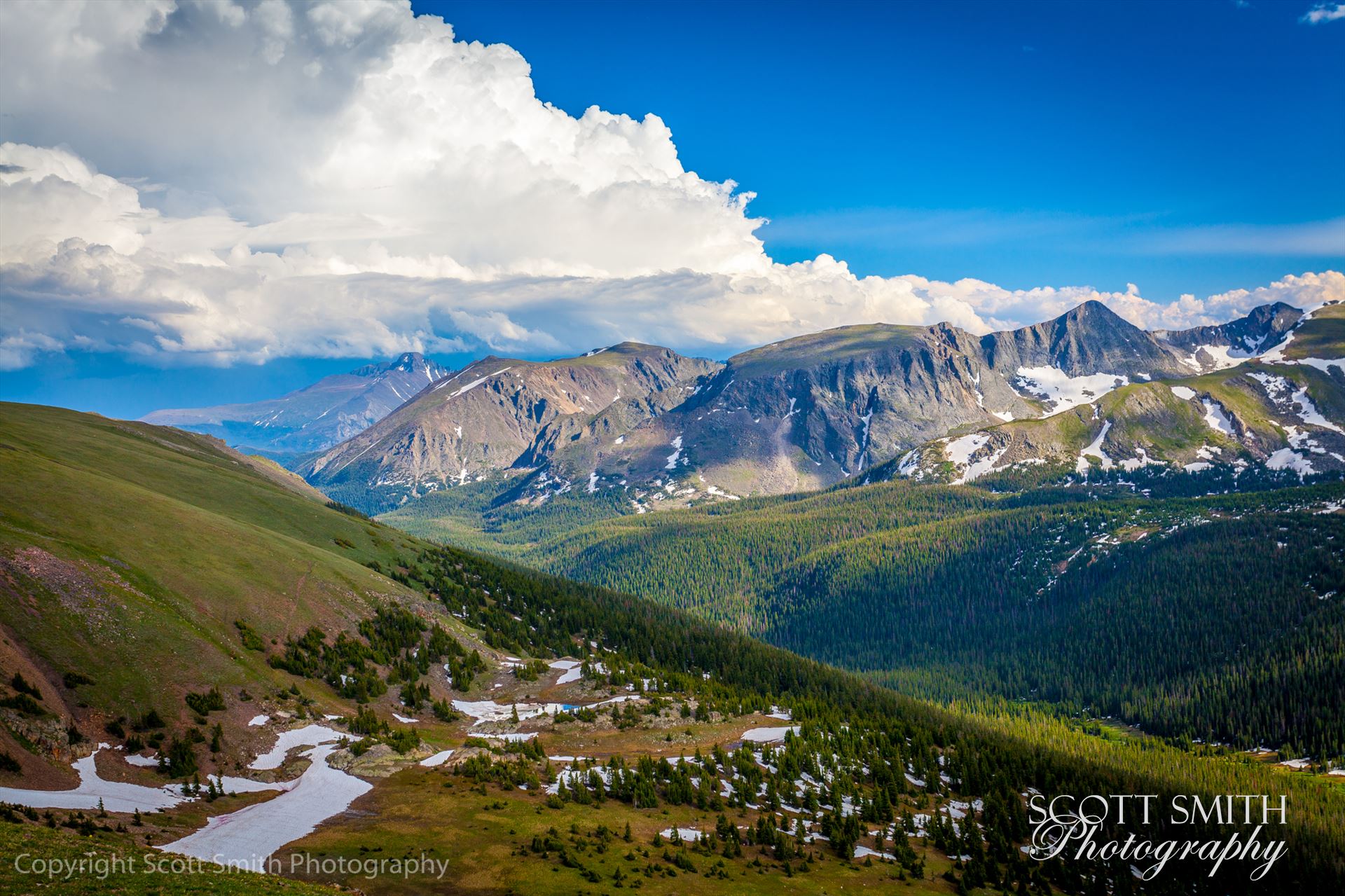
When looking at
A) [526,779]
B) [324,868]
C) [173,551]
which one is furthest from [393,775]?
[173,551]

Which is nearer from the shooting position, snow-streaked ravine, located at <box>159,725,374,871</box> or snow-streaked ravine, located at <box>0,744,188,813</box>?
snow-streaked ravine, located at <box>159,725,374,871</box>

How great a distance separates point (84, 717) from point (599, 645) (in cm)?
9880

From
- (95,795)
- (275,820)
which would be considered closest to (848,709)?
(275,820)

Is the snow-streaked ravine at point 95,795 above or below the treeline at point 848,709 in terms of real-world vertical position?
above

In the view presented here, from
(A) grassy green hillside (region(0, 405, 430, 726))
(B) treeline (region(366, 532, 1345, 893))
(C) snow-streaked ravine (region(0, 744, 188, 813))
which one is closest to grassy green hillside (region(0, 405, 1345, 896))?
(A) grassy green hillside (region(0, 405, 430, 726))

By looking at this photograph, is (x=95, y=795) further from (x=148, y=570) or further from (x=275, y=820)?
(x=148, y=570)

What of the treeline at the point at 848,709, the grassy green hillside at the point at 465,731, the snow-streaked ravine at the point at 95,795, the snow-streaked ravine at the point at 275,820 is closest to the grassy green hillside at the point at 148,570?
the grassy green hillside at the point at 465,731

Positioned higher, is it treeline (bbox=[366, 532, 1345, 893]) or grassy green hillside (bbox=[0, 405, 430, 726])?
grassy green hillside (bbox=[0, 405, 430, 726])

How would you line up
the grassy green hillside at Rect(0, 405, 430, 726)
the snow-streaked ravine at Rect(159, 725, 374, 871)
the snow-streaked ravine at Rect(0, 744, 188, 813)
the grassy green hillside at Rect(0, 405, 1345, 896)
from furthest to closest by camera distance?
the grassy green hillside at Rect(0, 405, 430, 726) < the grassy green hillside at Rect(0, 405, 1345, 896) < the snow-streaked ravine at Rect(0, 744, 188, 813) < the snow-streaked ravine at Rect(159, 725, 374, 871)

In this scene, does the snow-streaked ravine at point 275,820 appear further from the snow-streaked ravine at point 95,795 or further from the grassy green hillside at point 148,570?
the grassy green hillside at point 148,570

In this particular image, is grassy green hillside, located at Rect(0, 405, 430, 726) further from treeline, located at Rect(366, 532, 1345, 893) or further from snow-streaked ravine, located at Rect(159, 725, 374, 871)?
treeline, located at Rect(366, 532, 1345, 893)

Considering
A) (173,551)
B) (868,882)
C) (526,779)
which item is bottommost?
(868,882)

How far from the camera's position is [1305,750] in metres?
154

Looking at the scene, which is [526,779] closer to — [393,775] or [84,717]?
[393,775]
